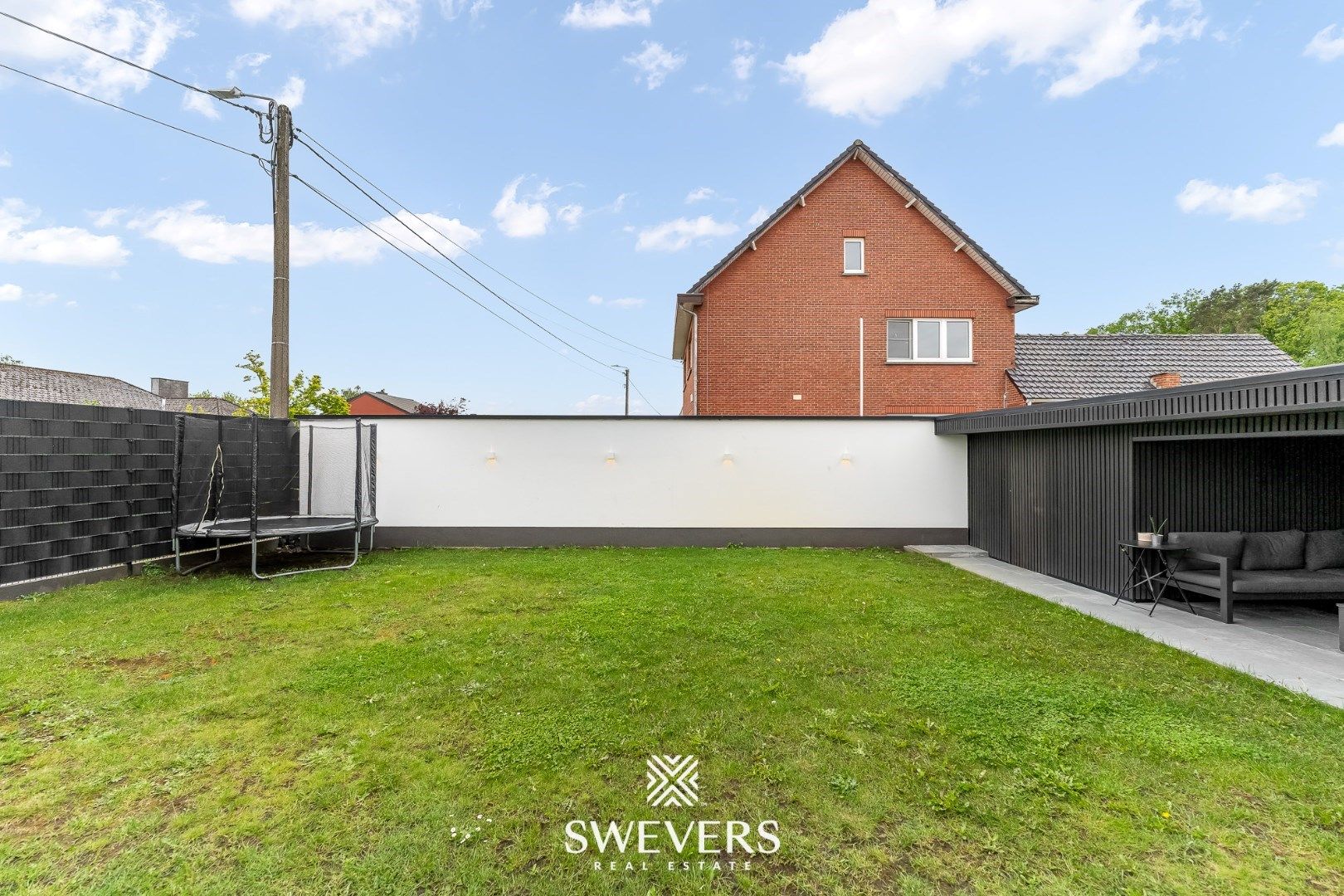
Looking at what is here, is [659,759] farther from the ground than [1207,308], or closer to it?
closer to it

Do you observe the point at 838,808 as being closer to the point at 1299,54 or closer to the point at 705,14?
the point at 705,14

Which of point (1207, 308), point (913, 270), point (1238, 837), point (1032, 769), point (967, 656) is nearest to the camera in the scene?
point (1238, 837)

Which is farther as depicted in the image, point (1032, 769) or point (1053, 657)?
point (1053, 657)

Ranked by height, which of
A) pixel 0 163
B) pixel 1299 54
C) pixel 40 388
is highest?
pixel 1299 54

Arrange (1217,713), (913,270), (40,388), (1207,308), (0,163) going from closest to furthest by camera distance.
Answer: (1217,713) < (0,163) < (913,270) < (40,388) < (1207,308)

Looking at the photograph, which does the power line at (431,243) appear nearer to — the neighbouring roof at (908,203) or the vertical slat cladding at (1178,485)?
the neighbouring roof at (908,203)

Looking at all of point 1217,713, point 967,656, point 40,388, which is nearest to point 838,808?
point 967,656

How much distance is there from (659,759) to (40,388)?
32652 mm

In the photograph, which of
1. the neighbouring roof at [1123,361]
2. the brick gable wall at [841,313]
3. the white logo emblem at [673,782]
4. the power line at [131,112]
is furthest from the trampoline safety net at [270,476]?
the neighbouring roof at [1123,361]

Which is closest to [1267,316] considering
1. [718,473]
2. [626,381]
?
[626,381]

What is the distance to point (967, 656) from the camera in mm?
3664

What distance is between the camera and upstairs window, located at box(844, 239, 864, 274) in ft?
36.7

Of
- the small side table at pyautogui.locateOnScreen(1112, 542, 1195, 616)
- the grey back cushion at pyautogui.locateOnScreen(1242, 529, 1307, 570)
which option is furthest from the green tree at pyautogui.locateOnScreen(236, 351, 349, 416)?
the grey back cushion at pyautogui.locateOnScreen(1242, 529, 1307, 570)

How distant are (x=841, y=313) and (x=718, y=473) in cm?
518
